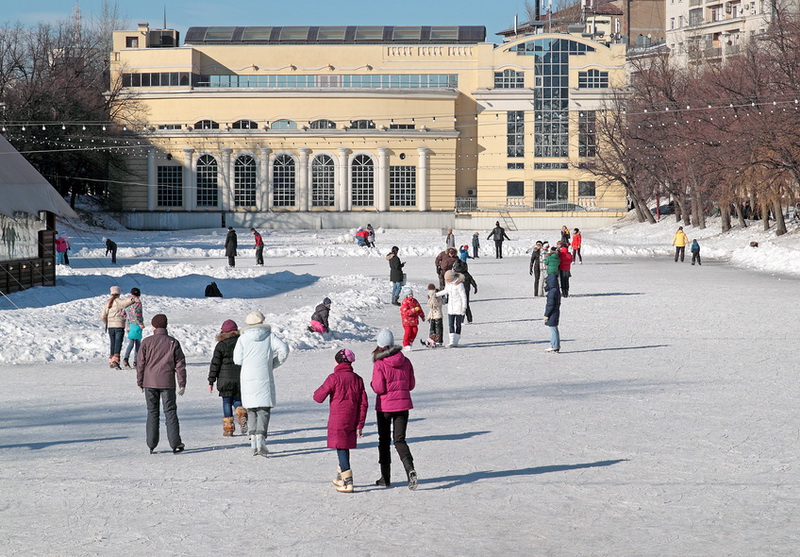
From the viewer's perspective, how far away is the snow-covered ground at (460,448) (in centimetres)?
802

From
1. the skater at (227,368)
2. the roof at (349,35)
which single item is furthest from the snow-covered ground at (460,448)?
the roof at (349,35)

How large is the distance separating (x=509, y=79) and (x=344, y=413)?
78015 mm

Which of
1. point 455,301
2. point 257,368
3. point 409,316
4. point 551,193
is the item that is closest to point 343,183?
point 551,193

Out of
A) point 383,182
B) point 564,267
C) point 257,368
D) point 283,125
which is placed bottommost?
point 257,368

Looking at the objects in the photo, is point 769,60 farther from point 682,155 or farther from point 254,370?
point 254,370

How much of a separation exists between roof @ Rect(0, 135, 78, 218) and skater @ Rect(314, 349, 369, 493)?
20883 millimetres

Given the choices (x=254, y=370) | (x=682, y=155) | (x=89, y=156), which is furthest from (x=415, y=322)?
(x=89, y=156)

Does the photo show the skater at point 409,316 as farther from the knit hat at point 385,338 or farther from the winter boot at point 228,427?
the knit hat at point 385,338

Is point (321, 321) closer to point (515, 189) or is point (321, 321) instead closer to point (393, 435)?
point (393, 435)

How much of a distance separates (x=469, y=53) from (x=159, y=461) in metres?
78.2

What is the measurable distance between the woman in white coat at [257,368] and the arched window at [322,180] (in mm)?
71265

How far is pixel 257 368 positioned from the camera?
34.1 feet

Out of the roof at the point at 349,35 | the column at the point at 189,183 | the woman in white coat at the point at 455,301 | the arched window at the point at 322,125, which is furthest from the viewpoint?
the roof at the point at 349,35

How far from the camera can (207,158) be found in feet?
267
